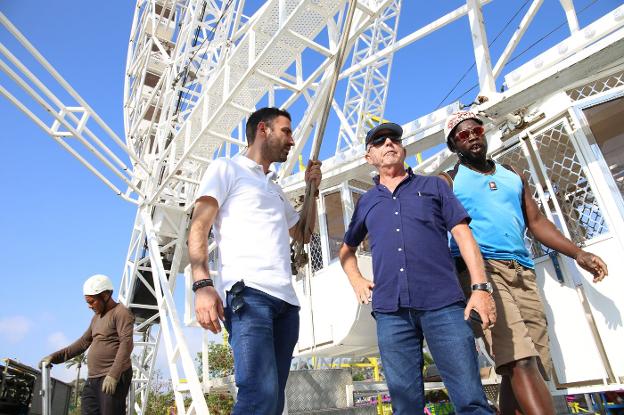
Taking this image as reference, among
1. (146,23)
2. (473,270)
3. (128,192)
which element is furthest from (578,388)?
(146,23)

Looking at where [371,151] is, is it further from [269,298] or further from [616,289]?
[616,289]

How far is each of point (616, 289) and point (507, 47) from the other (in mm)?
2967

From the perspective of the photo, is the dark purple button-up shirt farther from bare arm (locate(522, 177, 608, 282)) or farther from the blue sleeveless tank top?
bare arm (locate(522, 177, 608, 282))

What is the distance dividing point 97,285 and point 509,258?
164 inches

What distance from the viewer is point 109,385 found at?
4273 mm

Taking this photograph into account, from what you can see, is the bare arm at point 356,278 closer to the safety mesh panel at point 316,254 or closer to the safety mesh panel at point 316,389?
the safety mesh panel at point 316,389

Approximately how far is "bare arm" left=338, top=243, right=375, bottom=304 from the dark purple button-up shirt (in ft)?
0.55

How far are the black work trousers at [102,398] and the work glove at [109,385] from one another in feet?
0.17

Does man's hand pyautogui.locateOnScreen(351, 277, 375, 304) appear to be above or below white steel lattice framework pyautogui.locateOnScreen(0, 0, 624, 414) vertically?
below

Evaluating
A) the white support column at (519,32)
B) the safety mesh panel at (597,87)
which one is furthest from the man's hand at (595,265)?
the white support column at (519,32)

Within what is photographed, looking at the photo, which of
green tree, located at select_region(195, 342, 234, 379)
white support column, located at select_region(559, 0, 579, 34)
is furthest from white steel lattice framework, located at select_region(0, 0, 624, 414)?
green tree, located at select_region(195, 342, 234, 379)

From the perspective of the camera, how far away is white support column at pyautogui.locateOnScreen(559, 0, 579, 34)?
5.14m

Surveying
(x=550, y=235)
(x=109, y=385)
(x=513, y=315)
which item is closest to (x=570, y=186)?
(x=550, y=235)

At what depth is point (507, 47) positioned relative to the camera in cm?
506
